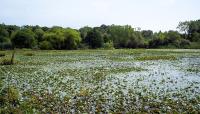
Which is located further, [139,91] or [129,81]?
[129,81]

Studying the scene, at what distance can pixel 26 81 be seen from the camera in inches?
837

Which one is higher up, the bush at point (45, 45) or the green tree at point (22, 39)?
the green tree at point (22, 39)

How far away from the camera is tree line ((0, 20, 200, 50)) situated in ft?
273

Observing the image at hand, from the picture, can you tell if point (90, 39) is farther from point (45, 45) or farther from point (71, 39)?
point (45, 45)

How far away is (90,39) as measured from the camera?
90.9 m

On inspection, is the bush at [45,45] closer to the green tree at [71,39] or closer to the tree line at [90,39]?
the tree line at [90,39]

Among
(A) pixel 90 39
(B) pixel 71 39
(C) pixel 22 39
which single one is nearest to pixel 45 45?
(C) pixel 22 39

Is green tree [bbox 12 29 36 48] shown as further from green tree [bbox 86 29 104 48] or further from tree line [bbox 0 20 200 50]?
green tree [bbox 86 29 104 48]

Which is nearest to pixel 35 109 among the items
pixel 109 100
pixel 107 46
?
pixel 109 100

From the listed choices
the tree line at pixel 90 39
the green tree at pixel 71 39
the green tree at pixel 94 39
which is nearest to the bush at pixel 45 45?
the tree line at pixel 90 39

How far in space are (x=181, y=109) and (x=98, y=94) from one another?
4661 mm

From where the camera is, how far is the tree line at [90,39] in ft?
273

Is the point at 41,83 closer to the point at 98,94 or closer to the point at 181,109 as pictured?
the point at 98,94

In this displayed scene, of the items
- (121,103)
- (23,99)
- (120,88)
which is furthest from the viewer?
(120,88)
